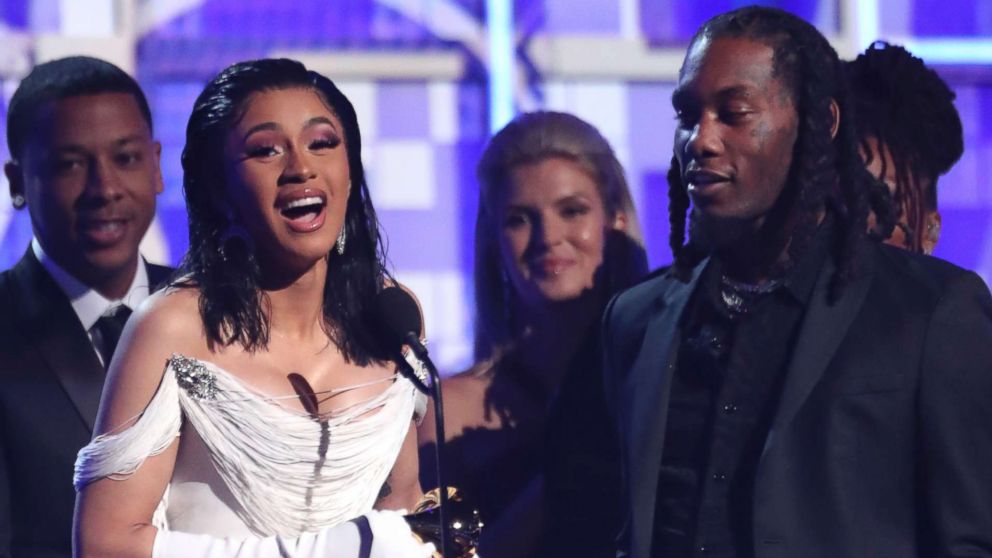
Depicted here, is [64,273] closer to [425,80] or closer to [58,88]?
[58,88]

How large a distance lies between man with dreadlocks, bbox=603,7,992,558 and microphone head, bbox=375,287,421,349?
45 cm

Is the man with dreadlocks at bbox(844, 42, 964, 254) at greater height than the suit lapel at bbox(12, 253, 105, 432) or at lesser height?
greater

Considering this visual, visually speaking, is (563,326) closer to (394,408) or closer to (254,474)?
(394,408)

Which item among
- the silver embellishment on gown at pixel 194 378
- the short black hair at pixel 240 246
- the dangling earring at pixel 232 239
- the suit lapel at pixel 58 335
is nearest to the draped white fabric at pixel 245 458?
the silver embellishment on gown at pixel 194 378

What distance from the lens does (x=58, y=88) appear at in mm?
3434

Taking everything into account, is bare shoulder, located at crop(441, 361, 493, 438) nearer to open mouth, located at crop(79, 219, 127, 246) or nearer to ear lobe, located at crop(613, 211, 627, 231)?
ear lobe, located at crop(613, 211, 627, 231)

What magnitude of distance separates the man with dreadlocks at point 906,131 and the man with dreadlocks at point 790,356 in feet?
2.00

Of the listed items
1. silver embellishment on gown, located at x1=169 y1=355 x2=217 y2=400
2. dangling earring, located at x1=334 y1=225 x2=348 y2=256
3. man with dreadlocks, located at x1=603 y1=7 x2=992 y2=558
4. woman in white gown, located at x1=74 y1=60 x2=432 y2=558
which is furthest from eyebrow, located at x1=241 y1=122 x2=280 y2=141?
man with dreadlocks, located at x1=603 y1=7 x2=992 y2=558

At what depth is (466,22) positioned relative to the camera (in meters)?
4.36

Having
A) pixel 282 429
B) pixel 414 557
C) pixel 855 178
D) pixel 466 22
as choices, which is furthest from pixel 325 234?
pixel 466 22

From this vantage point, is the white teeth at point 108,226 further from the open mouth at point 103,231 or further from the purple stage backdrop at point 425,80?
the purple stage backdrop at point 425,80

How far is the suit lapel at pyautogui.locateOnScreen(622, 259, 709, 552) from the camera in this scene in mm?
2406

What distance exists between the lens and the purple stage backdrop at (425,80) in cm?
422

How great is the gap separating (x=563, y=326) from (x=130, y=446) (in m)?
1.45
